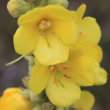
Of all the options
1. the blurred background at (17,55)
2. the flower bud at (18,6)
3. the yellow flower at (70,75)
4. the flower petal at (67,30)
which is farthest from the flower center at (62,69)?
the blurred background at (17,55)

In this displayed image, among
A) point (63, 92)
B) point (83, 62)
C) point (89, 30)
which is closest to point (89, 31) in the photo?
point (89, 30)

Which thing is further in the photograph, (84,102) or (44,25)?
(84,102)

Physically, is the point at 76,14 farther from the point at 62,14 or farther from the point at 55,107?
the point at 55,107

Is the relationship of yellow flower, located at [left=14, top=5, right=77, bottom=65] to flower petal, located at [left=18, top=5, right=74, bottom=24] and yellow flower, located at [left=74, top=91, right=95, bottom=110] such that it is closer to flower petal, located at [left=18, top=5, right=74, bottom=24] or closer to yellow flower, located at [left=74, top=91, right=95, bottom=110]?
flower petal, located at [left=18, top=5, right=74, bottom=24]

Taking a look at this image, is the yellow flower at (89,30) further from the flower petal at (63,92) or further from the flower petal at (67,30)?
the flower petal at (63,92)

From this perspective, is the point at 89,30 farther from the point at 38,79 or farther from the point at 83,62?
the point at 38,79

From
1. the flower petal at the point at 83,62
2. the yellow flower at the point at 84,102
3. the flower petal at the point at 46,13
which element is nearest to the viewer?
the flower petal at the point at 46,13
